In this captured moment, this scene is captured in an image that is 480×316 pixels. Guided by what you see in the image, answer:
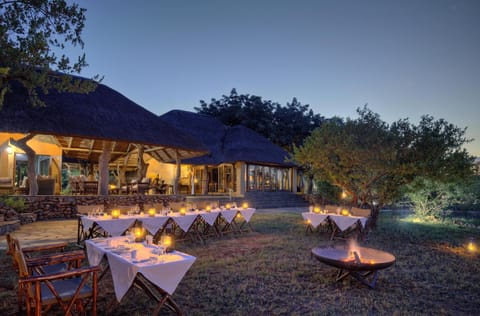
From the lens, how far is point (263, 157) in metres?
20.5

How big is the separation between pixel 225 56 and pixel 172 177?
9151mm

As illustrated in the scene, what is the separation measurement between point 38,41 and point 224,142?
59.0 feet

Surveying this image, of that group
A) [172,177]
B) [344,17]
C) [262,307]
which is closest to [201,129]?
[172,177]

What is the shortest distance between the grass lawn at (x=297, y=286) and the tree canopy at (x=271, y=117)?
19292 mm

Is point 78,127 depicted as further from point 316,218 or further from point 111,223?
point 316,218

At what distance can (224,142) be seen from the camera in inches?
871

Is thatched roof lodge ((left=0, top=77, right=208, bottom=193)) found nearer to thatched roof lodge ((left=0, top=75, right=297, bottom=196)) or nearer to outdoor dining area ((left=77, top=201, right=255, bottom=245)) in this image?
thatched roof lodge ((left=0, top=75, right=297, bottom=196))

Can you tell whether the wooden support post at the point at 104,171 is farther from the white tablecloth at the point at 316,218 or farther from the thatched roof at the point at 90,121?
the white tablecloth at the point at 316,218

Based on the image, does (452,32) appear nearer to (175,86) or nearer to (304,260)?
(304,260)

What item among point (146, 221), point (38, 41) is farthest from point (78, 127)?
point (38, 41)

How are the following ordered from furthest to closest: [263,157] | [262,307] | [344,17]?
[263,157] < [344,17] < [262,307]

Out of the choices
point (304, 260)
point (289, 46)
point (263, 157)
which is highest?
point (289, 46)

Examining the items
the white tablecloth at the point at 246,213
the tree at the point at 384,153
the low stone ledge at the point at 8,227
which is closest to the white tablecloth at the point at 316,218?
the white tablecloth at the point at 246,213

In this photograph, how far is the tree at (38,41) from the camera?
14.0 feet
